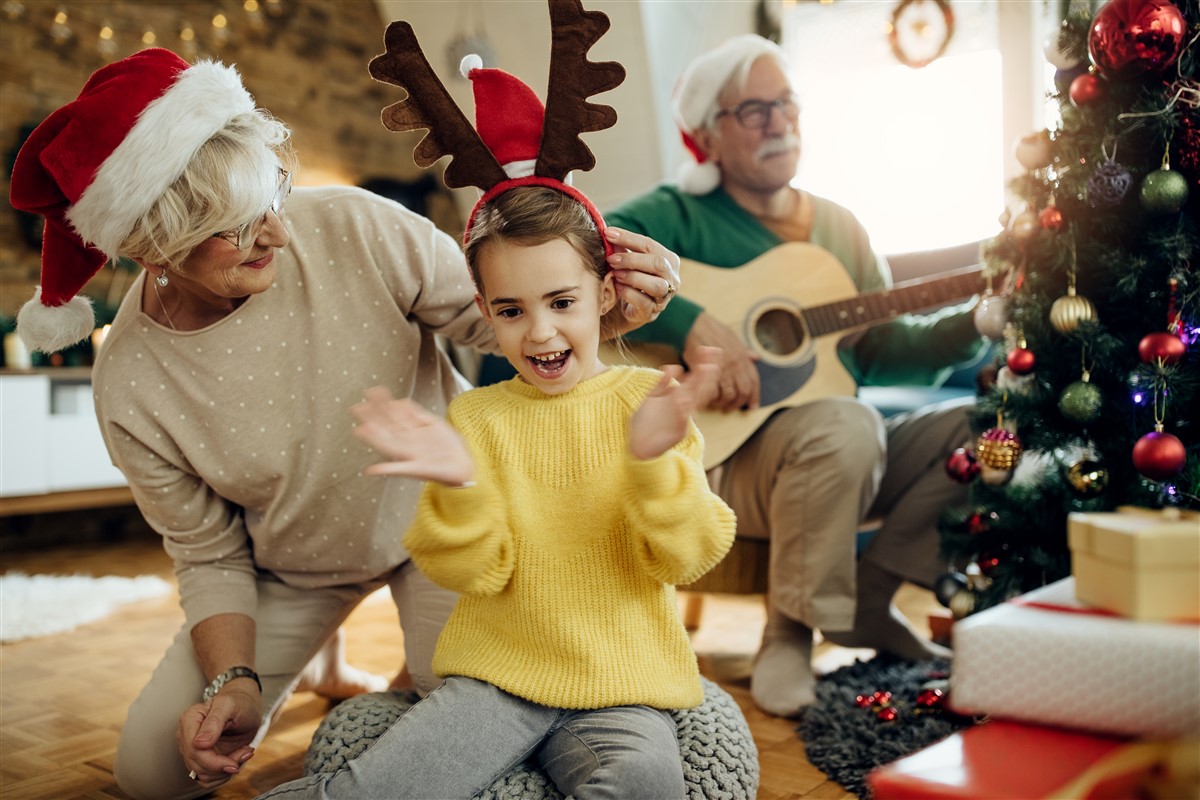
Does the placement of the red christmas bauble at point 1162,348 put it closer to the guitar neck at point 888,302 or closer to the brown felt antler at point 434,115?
the guitar neck at point 888,302

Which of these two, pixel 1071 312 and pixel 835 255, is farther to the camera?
pixel 835 255

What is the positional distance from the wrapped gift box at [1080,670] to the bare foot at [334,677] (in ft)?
4.02

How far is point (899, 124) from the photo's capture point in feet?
13.1

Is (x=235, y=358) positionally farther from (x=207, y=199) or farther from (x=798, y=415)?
(x=798, y=415)

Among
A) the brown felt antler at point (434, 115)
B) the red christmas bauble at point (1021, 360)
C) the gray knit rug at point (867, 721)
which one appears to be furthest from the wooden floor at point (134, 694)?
the brown felt antler at point (434, 115)

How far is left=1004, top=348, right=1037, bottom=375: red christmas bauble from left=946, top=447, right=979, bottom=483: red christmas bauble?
171mm

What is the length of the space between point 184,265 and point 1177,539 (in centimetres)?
106

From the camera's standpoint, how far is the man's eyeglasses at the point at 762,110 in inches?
77.3

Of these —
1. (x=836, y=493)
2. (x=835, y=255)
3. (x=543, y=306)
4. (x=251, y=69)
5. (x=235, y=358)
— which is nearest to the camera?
A: (x=543, y=306)

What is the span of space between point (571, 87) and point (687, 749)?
0.72 metres

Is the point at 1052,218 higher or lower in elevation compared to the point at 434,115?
lower

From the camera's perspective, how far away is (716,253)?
76.9 inches

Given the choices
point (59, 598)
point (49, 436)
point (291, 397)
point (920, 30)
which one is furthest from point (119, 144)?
point (920, 30)

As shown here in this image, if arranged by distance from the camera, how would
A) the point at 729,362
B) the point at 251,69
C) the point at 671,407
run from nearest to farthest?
the point at 671,407 → the point at 729,362 → the point at 251,69
